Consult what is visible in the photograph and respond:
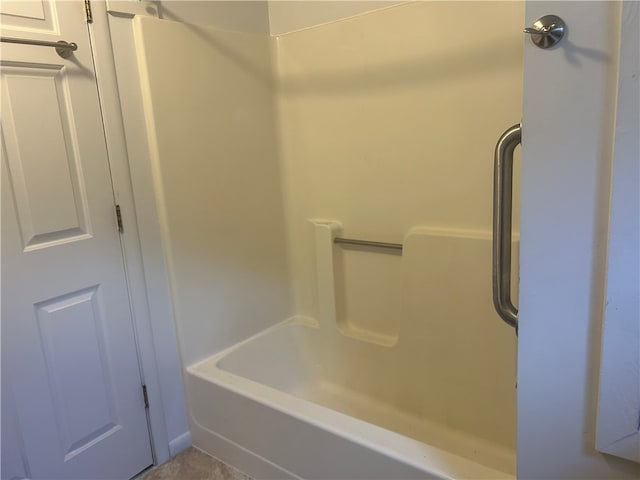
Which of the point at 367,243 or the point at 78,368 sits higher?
the point at 367,243

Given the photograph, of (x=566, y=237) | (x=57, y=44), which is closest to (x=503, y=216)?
(x=566, y=237)

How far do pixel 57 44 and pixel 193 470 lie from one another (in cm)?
161

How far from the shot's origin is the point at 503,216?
96 centimetres

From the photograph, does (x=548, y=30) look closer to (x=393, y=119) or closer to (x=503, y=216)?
(x=503, y=216)

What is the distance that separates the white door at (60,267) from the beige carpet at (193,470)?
15cm

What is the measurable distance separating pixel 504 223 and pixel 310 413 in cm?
93

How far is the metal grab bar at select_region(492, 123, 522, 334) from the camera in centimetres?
92

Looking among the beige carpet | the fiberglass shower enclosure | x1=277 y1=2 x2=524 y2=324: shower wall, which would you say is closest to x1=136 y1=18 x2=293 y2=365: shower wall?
the fiberglass shower enclosure

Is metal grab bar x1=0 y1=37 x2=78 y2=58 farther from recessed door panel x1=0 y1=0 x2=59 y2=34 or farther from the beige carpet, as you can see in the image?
the beige carpet

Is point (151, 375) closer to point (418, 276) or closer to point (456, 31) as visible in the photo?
point (418, 276)

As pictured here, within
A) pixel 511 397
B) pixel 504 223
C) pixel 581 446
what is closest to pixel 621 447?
pixel 581 446

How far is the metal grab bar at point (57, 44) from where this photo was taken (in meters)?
1.36

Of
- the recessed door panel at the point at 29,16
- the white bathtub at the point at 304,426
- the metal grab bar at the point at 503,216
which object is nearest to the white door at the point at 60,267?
the recessed door panel at the point at 29,16

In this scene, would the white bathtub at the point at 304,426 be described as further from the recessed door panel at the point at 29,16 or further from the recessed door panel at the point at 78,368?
the recessed door panel at the point at 29,16
